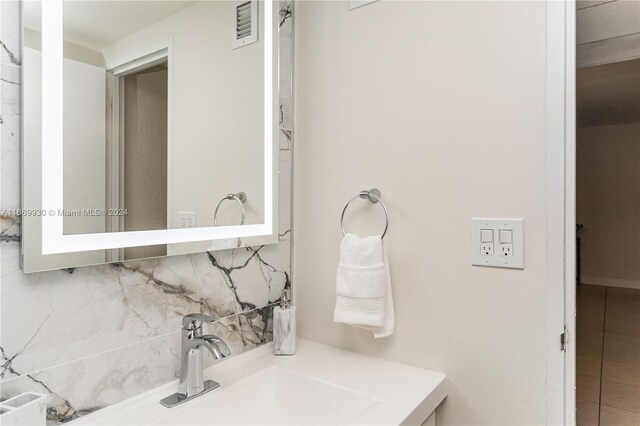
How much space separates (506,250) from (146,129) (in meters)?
0.92

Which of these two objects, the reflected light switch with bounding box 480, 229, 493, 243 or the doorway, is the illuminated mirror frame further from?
the doorway

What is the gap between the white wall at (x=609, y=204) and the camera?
0.96 m

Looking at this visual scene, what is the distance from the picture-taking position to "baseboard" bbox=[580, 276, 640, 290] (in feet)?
3.24

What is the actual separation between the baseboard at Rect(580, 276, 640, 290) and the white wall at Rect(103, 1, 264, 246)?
0.90 m

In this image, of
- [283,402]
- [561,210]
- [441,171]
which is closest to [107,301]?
[283,402]

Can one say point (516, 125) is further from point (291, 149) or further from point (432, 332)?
point (291, 149)

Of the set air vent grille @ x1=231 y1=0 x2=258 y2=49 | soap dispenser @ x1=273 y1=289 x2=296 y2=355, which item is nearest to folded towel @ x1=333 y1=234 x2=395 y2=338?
soap dispenser @ x1=273 y1=289 x2=296 y2=355

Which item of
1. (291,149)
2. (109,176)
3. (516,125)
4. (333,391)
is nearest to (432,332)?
(333,391)

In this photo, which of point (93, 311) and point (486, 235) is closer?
point (93, 311)

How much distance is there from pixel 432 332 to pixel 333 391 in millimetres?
314

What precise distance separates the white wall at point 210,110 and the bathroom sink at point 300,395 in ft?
1.18

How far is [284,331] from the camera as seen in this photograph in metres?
1.22

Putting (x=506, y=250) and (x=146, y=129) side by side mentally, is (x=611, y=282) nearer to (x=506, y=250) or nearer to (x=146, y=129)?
(x=506, y=250)

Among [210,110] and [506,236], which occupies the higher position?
[210,110]
